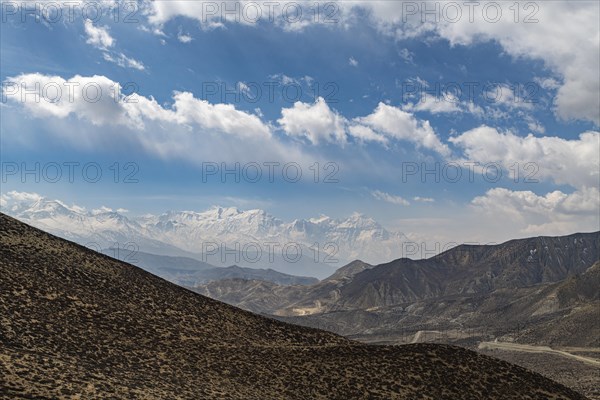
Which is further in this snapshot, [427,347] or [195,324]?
[195,324]

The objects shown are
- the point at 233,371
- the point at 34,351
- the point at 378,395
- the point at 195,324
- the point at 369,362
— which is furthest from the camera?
the point at 195,324

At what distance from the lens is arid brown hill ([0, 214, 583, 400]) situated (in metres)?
30.6

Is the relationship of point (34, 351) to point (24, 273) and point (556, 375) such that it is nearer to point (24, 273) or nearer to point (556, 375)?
point (24, 273)

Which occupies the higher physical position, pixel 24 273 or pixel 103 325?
pixel 24 273

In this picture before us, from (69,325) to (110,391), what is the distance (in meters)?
14.3

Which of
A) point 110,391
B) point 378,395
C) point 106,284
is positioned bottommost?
point 378,395

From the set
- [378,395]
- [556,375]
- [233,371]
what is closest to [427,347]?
[378,395]

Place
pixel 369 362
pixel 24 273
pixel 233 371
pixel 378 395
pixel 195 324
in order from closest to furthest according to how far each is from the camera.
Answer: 1. pixel 378 395
2. pixel 233 371
3. pixel 369 362
4. pixel 24 273
5. pixel 195 324

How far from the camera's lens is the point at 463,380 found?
40500 millimetres

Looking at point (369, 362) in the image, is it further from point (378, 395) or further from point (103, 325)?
point (103, 325)

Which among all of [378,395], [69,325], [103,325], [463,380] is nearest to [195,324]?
[103,325]

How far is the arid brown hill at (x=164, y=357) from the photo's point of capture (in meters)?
30.6

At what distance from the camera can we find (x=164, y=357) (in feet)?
131

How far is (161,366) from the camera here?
3750 centimetres
